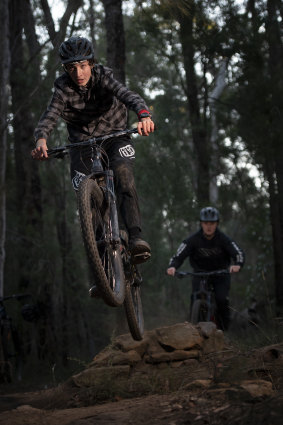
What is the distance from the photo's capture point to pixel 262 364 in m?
5.89

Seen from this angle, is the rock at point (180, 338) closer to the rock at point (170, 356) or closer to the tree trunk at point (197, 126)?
the rock at point (170, 356)

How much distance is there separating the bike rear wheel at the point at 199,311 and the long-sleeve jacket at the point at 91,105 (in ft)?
12.4

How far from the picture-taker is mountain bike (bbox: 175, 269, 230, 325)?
9.14m

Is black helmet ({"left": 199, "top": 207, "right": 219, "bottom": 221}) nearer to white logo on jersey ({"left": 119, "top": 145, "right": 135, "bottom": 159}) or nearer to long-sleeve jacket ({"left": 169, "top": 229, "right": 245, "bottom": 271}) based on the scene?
long-sleeve jacket ({"left": 169, "top": 229, "right": 245, "bottom": 271})

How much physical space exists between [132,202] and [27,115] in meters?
10.9

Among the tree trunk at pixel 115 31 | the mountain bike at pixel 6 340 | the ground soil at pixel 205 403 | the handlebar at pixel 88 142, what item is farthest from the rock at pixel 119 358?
the tree trunk at pixel 115 31

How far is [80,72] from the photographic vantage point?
573 centimetres

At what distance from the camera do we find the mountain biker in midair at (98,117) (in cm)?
582

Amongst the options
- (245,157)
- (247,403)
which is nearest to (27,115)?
(245,157)

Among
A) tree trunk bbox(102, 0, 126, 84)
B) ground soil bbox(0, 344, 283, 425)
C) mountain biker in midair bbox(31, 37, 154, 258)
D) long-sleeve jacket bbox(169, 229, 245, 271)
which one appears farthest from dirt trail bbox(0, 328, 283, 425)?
tree trunk bbox(102, 0, 126, 84)

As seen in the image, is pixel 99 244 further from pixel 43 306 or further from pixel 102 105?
pixel 43 306

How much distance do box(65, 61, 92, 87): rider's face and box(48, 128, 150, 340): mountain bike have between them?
1.97ft

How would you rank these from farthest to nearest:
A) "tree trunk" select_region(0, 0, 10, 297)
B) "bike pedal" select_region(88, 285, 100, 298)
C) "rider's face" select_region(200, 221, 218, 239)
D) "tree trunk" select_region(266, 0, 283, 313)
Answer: "tree trunk" select_region(266, 0, 283, 313), "tree trunk" select_region(0, 0, 10, 297), "rider's face" select_region(200, 221, 218, 239), "bike pedal" select_region(88, 285, 100, 298)

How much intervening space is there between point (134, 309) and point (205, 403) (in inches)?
71.9
